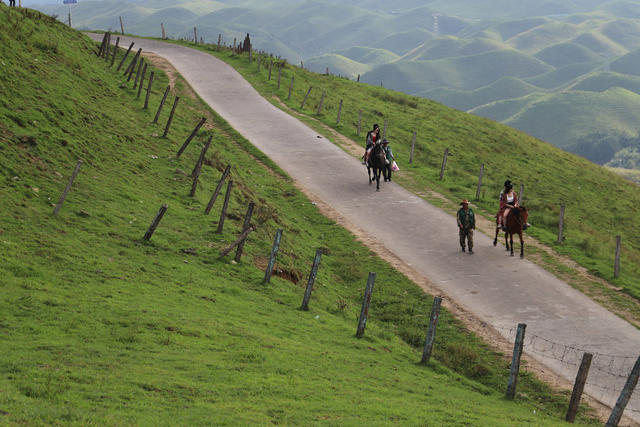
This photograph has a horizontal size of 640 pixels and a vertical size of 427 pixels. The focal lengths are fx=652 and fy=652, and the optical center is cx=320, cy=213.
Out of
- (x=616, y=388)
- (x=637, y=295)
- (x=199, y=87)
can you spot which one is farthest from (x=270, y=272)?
A: (x=199, y=87)

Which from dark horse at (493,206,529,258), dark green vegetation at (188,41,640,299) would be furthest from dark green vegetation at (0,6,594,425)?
dark green vegetation at (188,41,640,299)

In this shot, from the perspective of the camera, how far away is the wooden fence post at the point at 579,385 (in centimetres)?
1261

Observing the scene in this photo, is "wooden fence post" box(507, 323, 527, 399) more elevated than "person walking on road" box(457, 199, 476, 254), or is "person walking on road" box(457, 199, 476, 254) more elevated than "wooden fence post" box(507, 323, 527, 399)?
"person walking on road" box(457, 199, 476, 254)

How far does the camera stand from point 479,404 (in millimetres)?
13297

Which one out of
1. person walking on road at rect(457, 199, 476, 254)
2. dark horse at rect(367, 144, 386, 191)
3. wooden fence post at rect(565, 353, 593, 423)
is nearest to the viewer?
wooden fence post at rect(565, 353, 593, 423)

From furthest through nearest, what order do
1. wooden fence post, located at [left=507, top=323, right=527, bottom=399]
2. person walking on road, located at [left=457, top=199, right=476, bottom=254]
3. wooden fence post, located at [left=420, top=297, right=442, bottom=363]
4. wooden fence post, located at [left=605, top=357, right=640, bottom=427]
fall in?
person walking on road, located at [left=457, top=199, right=476, bottom=254]
wooden fence post, located at [left=420, top=297, right=442, bottom=363]
wooden fence post, located at [left=507, top=323, right=527, bottom=399]
wooden fence post, located at [left=605, top=357, right=640, bottom=427]

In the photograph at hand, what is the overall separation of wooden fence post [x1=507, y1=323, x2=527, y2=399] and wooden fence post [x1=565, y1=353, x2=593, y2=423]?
1.37m

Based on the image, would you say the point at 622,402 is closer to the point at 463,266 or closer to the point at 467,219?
the point at 463,266

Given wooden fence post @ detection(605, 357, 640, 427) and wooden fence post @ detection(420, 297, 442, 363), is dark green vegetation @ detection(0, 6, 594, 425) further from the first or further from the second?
wooden fence post @ detection(605, 357, 640, 427)

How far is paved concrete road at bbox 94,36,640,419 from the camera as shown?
16981 millimetres

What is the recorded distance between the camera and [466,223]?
2378 centimetres

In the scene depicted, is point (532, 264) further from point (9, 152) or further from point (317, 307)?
point (9, 152)

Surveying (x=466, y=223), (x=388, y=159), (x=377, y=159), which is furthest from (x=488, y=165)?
(x=466, y=223)

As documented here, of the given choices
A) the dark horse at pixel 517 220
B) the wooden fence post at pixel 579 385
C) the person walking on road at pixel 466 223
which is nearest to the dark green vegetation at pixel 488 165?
the dark horse at pixel 517 220
